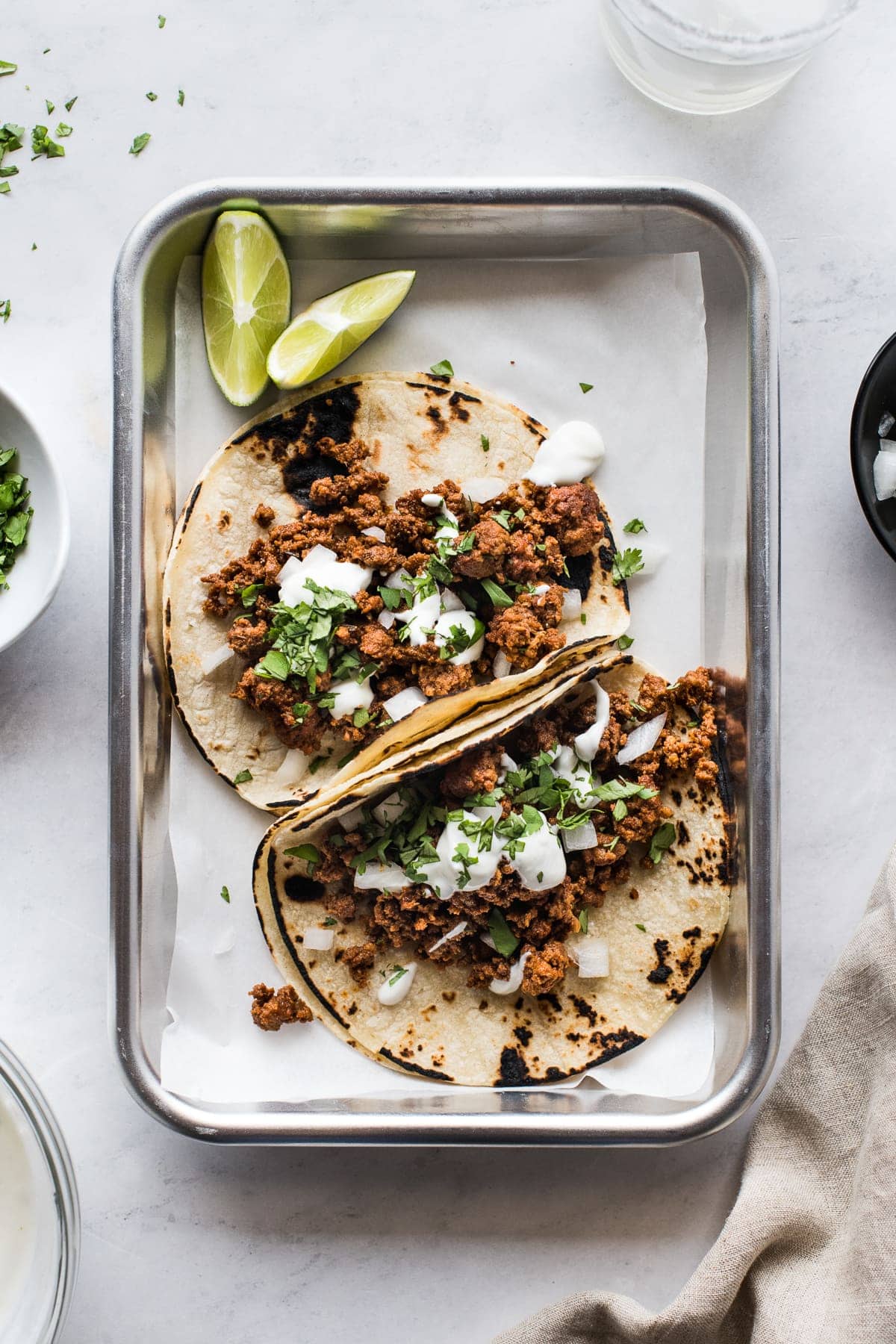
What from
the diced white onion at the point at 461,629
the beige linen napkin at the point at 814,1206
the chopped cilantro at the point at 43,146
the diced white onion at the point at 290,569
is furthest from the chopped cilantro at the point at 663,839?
the chopped cilantro at the point at 43,146

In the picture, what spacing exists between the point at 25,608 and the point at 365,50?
5.18 ft

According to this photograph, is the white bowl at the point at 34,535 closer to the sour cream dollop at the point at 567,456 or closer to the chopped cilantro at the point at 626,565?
the sour cream dollop at the point at 567,456

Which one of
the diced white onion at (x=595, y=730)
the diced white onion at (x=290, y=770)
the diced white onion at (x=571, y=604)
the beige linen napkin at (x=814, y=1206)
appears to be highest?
the diced white onion at (x=571, y=604)

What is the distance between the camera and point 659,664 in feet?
8.70

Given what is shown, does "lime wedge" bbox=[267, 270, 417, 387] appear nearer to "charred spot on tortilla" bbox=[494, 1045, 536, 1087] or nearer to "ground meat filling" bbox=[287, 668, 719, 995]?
"ground meat filling" bbox=[287, 668, 719, 995]

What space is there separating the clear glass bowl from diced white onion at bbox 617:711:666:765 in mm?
1462

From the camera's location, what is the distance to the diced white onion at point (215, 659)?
2518 mm

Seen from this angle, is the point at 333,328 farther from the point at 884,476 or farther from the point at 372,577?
the point at 884,476

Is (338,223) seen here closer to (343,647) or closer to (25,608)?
(343,647)

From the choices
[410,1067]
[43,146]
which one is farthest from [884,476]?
[43,146]

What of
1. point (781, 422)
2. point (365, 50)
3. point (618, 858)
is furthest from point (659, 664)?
point (365, 50)

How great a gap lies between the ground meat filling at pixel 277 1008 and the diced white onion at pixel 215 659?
757 millimetres

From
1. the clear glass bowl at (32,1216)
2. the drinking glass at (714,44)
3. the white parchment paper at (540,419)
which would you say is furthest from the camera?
the white parchment paper at (540,419)

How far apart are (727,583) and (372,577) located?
84 cm
